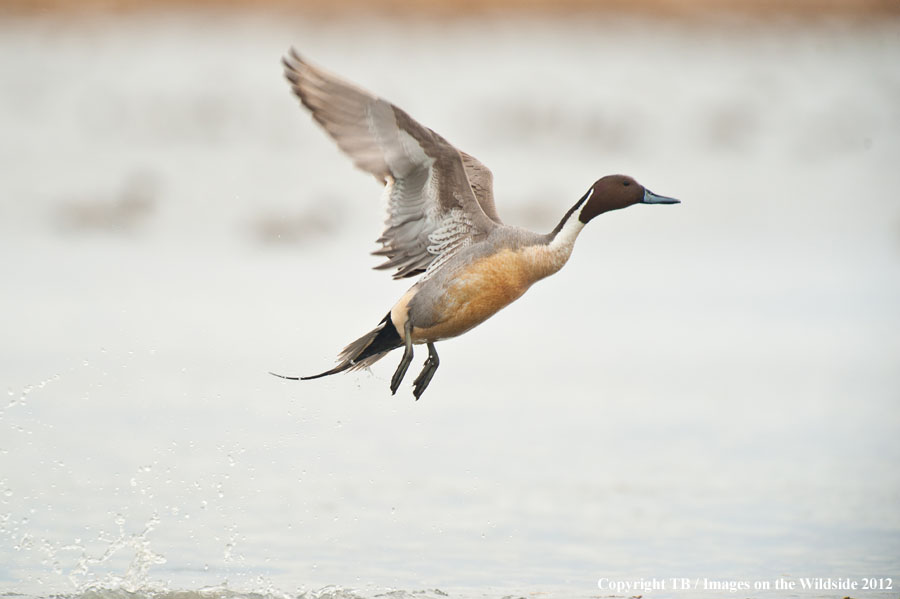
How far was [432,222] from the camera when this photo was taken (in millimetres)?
6629

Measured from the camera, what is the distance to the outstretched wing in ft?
20.8

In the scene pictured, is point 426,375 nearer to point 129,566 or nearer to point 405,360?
point 405,360

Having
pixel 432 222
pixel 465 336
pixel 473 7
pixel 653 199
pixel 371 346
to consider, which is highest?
pixel 473 7

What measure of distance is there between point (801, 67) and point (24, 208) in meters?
10.3

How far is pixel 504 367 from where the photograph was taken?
1030cm

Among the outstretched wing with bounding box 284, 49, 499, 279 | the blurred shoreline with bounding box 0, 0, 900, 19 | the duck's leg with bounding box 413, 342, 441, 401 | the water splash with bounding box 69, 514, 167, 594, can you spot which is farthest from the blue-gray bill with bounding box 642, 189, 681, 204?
the blurred shoreline with bounding box 0, 0, 900, 19

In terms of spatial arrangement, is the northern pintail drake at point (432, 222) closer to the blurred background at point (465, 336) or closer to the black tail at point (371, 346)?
the black tail at point (371, 346)

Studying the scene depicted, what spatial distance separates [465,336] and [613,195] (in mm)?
4892

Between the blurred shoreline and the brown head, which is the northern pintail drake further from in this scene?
the blurred shoreline

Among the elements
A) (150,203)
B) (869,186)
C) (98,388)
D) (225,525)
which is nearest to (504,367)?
(98,388)

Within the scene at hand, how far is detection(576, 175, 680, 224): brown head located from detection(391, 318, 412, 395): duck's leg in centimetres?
92

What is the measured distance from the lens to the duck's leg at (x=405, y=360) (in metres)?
6.52

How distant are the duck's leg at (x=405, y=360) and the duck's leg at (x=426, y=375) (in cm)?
13

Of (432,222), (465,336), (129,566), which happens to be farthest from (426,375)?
(465,336)
